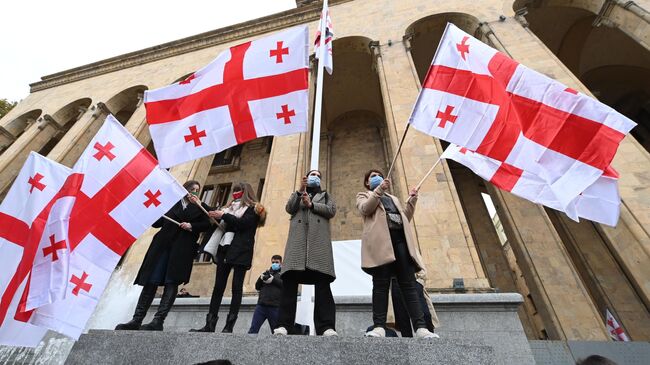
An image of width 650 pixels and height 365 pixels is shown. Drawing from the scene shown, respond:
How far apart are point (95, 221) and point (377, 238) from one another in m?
3.39

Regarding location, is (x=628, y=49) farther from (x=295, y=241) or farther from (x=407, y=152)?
(x=295, y=241)

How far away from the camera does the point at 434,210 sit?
6.08 m

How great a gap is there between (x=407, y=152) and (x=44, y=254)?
6.58m

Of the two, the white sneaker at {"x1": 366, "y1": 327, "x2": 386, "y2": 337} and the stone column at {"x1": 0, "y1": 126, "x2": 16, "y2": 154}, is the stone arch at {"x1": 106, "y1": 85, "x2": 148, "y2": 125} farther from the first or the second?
the white sneaker at {"x1": 366, "y1": 327, "x2": 386, "y2": 337}

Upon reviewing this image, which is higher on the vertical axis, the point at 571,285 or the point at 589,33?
the point at 589,33

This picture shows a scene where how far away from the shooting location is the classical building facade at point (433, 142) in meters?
5.99

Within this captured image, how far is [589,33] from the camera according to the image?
1109cm

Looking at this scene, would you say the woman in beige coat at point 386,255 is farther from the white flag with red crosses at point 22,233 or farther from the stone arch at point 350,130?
the stone arch at point 350,130

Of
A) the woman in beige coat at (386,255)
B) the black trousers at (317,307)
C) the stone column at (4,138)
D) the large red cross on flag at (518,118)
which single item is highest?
the stone column at (4,138)

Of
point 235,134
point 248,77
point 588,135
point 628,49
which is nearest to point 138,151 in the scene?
point 235,134

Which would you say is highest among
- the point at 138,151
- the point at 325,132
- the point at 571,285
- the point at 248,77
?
the point at 325,132

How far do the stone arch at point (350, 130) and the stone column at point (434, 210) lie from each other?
386 cm

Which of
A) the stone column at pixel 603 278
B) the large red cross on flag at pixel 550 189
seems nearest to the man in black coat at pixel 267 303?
the large red cross on flag at pixel 550 189

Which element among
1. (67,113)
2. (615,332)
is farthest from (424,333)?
(67,113)
